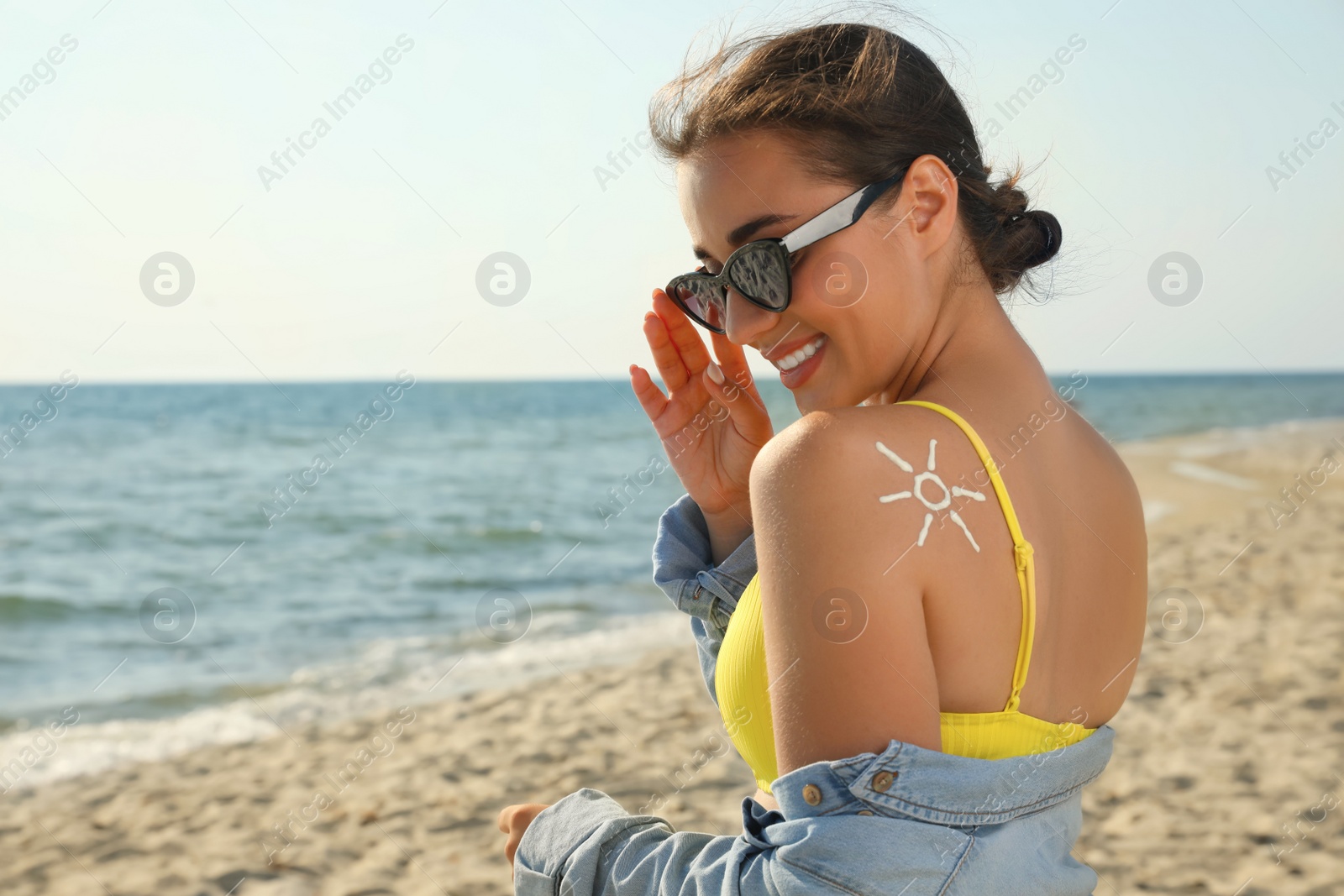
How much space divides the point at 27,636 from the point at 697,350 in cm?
846

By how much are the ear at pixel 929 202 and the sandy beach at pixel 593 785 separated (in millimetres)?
3049

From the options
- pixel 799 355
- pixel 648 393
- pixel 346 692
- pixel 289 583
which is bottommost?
pixel 289 583

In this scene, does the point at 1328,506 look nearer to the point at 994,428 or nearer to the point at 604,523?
the point at 604,523

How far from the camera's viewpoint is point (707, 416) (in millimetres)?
2002

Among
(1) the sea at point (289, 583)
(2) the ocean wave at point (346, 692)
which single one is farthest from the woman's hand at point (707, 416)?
(2) the ocean wave at point (346, 692)

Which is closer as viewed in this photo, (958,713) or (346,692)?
(958,713)

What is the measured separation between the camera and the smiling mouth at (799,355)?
4.96 feet

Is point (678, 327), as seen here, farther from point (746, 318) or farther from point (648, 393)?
point (746, 318)

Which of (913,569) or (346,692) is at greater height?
(913,569)

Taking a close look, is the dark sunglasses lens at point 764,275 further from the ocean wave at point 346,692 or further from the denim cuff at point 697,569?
the ocean wave at point 346,692

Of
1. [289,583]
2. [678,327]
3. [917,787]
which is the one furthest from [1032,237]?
[289,583]

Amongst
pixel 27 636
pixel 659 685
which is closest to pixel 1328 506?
pixel 659 685

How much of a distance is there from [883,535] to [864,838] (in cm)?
34

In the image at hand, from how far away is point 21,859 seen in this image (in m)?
4.32
